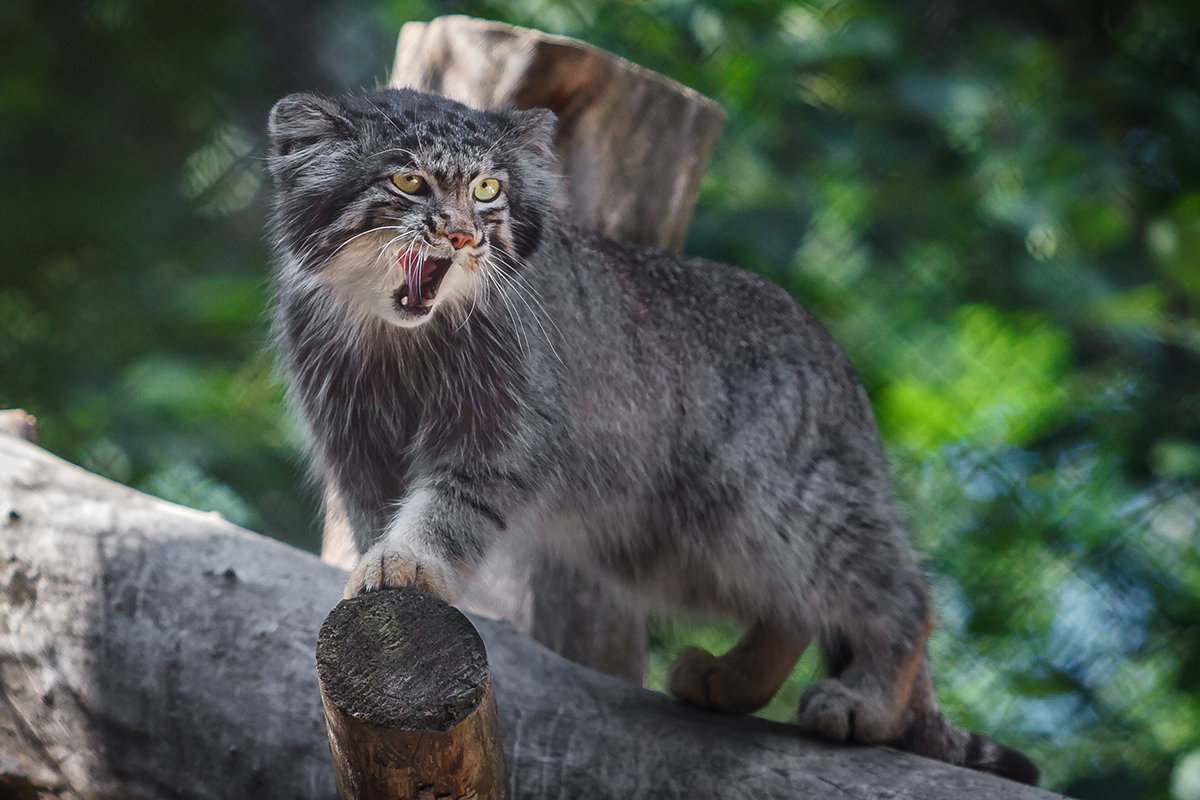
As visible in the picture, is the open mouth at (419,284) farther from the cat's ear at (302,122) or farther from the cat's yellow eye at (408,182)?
the cat's ear at (302,122)

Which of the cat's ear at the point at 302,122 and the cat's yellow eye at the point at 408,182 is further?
the cat's ear at the point at 302,122

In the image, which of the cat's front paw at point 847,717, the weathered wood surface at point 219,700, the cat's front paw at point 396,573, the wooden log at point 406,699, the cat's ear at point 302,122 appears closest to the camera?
the wooden log at point 406,699

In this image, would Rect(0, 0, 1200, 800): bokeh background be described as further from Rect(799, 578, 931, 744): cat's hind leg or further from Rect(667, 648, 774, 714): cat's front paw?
Rect(799, 578, 931, 744): cat's hind leg

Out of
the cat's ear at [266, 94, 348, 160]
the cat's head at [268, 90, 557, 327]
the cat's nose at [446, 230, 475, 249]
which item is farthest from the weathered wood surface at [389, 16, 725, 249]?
the cat's nose at [446, 230, 475, 249]

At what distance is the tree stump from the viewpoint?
328 cm

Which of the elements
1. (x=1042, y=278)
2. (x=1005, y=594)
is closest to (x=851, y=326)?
(x=1042, y=278)

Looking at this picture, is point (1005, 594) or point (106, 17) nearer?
point (1005, 594)

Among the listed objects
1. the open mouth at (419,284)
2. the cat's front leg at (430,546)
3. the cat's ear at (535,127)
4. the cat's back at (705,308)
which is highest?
the cat's ear at (535,127)

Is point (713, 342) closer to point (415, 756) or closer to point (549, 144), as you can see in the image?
point (549, 144)

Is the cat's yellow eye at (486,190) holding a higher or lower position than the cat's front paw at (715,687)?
higher

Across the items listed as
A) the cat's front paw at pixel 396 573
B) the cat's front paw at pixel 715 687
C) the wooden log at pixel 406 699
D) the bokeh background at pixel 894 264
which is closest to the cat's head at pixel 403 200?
the cat's front paw at pixel 396 573

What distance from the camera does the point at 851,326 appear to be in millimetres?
4859

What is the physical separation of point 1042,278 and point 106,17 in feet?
13.5

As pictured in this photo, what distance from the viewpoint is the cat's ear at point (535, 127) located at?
2.57 meters
